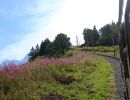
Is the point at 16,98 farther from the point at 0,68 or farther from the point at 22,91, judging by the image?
the point at 0,68

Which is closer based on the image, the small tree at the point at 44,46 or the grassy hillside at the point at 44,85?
the grassy hillside at the point at 44,85

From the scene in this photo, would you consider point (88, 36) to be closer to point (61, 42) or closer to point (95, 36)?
point (95, 36)

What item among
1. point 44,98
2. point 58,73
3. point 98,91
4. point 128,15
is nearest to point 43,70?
point 58,73

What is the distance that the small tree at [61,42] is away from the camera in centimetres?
8394

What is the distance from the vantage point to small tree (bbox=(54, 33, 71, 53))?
8394 cm

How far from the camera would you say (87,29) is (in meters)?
132

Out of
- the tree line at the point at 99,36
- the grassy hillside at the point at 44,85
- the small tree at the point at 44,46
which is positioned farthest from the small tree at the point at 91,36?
the grassy hillside at the point at 44,85

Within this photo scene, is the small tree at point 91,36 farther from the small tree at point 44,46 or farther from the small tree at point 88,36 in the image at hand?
the small tree at point 44,46

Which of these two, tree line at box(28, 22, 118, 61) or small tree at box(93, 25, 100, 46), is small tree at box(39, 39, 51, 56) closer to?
tree line at box(28, 22, 118, 61)

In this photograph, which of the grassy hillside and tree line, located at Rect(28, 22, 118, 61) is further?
tree line, located at Rect(28, 22, 118, 61)

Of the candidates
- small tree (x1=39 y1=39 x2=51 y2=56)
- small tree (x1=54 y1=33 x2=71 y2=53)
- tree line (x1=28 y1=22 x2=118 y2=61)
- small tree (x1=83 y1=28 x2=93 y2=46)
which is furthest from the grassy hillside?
small tree (x1=83 y1=28 x2=93 y2=46)

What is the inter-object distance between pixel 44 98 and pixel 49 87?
228 centimetres

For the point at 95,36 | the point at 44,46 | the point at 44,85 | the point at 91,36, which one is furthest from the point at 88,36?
the point at 44,85

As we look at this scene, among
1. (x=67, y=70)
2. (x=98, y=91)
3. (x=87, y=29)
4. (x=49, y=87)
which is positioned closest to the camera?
(x=49, y=87)
